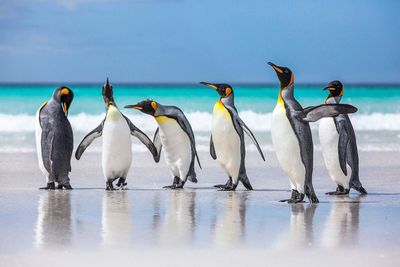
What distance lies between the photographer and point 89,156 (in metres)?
12.3

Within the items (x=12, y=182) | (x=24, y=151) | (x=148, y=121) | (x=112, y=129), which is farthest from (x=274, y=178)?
(x=148, y=121)

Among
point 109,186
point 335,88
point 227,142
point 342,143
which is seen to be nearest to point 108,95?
point 109,186

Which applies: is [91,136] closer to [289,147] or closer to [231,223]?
[289,147]

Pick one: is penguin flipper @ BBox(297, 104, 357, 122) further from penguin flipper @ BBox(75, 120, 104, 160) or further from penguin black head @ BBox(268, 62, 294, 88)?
penguin flipper @ BBox(75, 120, 104, 160)

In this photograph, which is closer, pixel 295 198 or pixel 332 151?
pixel 295 198

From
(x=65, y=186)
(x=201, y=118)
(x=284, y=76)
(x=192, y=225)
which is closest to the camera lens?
(x=192, y=225)

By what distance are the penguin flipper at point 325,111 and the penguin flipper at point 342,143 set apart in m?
0.93

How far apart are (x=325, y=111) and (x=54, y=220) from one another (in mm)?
2350

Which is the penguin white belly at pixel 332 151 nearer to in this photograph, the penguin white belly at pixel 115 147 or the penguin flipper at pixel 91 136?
the penguin white belly at pixel 115 147

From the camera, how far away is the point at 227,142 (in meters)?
8.98

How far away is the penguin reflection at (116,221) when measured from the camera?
560cm

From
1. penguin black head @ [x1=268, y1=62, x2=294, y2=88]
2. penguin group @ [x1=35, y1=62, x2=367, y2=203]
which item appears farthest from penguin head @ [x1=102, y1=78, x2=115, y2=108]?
penguin black head @ [x1=268, y1=62, x2=294, y2=88]

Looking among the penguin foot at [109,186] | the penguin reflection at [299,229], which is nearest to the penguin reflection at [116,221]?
the penguin foot at [109,186]

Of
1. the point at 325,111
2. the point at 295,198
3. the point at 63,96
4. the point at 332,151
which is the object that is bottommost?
the point at 295,198
